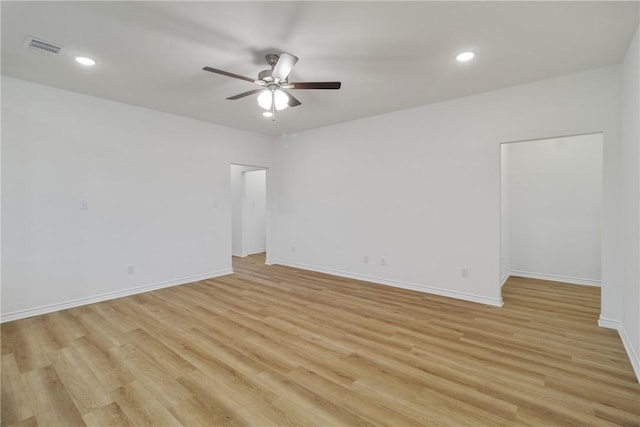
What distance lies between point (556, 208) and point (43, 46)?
718cm

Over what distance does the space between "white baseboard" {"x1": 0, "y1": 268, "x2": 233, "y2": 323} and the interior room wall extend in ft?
7.46

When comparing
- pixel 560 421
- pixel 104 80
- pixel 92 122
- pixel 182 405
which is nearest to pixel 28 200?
pixel 92 122


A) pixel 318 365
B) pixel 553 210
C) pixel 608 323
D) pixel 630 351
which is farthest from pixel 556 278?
pixel 318 365

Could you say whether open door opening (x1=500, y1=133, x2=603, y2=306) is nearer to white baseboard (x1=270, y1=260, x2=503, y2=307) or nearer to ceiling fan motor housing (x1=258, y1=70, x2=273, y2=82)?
white baseboard (x1=270, y1=260, x2=503, y2=307)

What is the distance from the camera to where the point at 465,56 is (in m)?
2.78

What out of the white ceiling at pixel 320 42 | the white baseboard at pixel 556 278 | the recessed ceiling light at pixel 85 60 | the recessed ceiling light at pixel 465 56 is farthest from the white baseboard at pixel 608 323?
the recessed ceiling light at pixel 85 60

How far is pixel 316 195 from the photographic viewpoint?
5.67 m

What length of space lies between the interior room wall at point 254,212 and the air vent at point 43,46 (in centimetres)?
463

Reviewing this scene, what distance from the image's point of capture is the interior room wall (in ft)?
24.4

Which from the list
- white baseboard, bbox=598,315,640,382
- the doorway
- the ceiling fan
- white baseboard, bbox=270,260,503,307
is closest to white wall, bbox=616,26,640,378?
white baseboard, bbox=598,315,640,382

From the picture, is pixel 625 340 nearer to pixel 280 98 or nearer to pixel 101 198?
pixel 280 98

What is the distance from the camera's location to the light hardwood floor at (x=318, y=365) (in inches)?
71.3

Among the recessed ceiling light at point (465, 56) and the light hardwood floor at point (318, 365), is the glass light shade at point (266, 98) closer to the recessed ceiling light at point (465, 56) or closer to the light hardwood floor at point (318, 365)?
the recessed ceiling light at point (465, 56)

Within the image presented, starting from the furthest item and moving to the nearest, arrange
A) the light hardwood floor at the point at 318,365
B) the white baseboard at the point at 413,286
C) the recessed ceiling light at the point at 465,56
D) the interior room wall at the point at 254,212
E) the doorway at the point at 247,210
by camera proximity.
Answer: the interior room wall at the point at 254,212 → the doorway at the point at 247,210 → the white baseboard at the point at 413,286 → the recessed ceiling light at the point at 465,56 → the light hardwood floor at the point at 318,365
